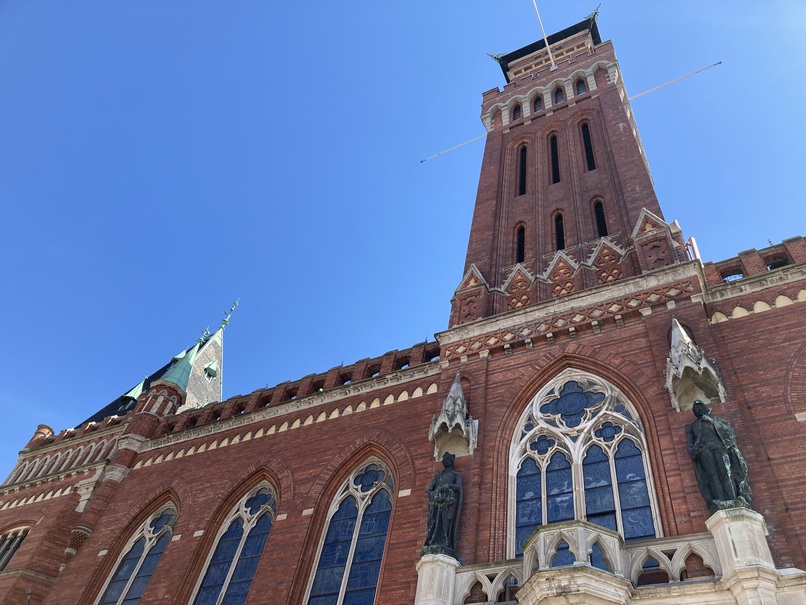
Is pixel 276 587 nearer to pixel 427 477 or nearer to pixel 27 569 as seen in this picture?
pixel 427 477

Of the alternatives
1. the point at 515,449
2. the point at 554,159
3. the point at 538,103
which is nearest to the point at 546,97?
the point at 538,103

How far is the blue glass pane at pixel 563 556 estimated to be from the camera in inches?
449

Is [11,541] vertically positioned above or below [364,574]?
above

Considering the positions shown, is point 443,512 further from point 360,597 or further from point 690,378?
point 690,378

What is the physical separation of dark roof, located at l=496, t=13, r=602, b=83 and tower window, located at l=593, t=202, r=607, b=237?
14058 millimetres


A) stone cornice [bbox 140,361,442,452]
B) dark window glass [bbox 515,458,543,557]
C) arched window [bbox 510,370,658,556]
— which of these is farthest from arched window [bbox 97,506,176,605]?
arched window [bbox 510,370,658,556]

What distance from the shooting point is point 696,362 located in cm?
1306

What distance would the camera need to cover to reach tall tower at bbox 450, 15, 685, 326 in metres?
18.2

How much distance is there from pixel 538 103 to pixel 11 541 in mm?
24585

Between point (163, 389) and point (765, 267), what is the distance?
19.9m

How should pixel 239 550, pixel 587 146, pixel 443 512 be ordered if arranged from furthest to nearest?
pixel 587 146 < pixel 239 550 < pixel 443 512

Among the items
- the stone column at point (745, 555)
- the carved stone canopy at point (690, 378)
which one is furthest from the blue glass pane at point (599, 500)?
the stone column at point (745, 555)

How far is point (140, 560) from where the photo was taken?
18.8m

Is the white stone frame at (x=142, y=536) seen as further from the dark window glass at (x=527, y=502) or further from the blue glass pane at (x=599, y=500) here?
the blue glass pane at (x=599, y=500)
